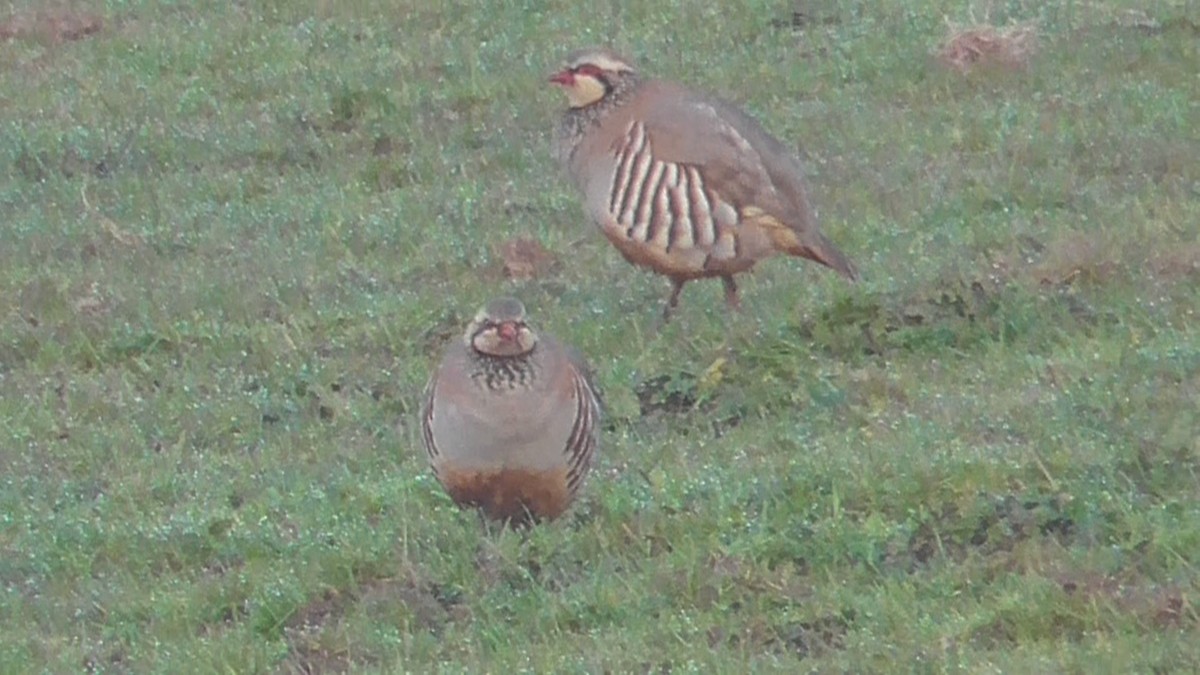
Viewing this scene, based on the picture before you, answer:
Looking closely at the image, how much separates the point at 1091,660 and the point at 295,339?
5.57 metres

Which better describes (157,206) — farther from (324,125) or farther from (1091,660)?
(1091,660)

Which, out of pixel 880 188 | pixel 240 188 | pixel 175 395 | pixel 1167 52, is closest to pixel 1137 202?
pixel 880 188

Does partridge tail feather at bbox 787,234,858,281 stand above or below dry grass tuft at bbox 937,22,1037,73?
Result: above

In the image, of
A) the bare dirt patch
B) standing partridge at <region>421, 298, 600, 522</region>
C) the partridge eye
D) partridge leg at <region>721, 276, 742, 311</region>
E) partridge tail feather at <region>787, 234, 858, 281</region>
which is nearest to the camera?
standing partridge at <region>421, 298, 600, 522</region>

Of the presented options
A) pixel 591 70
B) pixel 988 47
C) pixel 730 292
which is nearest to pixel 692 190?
pixel 730 292

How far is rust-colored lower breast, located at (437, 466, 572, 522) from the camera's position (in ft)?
23.3

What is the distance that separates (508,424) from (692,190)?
296 cm

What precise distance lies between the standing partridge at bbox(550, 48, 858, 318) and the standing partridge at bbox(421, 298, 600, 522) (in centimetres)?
268

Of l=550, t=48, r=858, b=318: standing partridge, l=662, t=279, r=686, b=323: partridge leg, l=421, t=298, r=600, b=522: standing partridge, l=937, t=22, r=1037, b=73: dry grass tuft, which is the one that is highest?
l=421, t=298, r=600, b=522: standing partridge

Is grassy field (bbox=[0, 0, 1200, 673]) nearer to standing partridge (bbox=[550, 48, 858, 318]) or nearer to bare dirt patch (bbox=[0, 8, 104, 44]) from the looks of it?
bare dirt patch (bbox=[0, 8, 104, 44])

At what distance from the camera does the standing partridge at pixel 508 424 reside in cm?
708

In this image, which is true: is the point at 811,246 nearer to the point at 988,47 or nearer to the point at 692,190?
the point at 692,190

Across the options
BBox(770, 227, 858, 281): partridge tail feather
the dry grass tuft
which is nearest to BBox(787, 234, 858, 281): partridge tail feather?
BBox(770, 227, 858, 281): partridge tail feather

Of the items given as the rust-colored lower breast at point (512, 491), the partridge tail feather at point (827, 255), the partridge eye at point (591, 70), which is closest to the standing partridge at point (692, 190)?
the partridge tail feather at point (827, 255)
